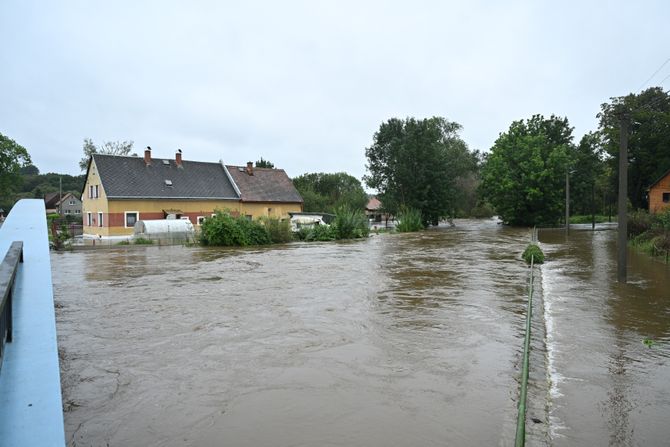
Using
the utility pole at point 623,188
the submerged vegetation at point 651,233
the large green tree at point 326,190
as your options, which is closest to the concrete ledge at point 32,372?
the utility pole at point 623,188

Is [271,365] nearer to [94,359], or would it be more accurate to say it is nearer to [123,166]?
[94,359]

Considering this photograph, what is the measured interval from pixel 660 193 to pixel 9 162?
6231 centimetres

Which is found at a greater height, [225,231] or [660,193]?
[660,193]

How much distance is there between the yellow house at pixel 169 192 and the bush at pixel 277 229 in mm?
6479

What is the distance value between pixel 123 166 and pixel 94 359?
1420 inches

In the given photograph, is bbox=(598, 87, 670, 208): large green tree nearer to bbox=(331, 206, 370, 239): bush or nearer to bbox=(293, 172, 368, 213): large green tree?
bbox=(331, 206, 370, 239): bush

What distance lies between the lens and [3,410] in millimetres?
2055

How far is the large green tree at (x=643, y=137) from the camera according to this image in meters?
37.9

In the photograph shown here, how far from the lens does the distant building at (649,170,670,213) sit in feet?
113

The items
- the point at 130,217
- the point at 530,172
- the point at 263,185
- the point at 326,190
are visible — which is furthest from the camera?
the point at 326,190

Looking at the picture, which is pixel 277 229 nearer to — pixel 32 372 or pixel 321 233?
pixel 321 233

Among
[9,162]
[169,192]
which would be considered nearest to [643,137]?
[169,192]

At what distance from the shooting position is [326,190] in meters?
71.2

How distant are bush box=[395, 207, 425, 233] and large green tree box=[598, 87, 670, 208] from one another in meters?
16.3
